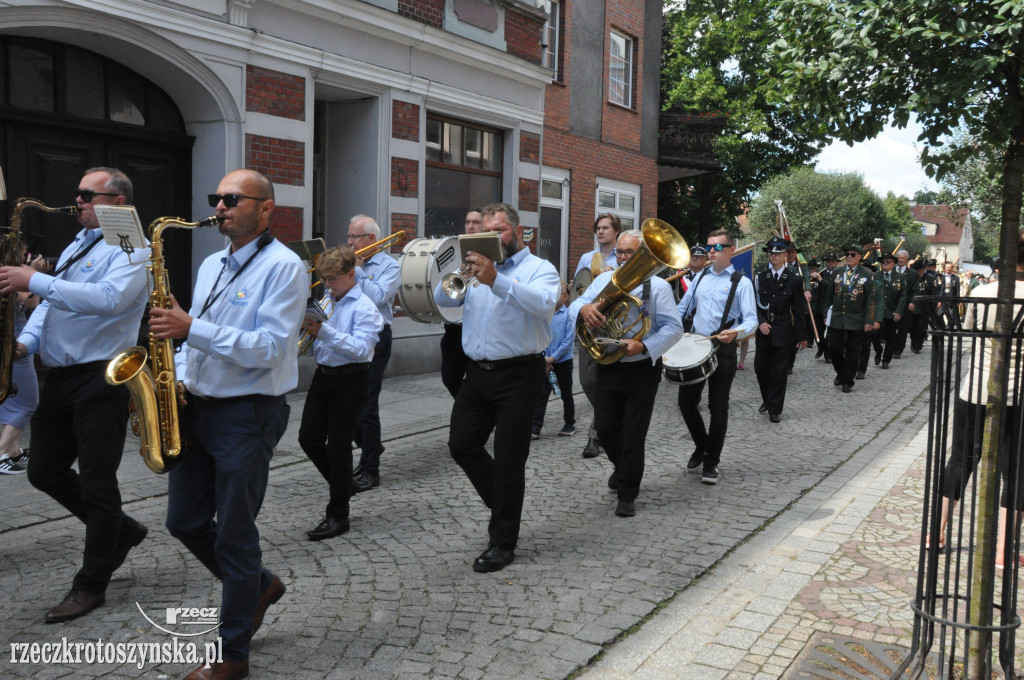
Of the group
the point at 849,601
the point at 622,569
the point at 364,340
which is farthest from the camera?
the point at 364,340

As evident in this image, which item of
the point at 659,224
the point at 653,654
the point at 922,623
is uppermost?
the point at 659,224

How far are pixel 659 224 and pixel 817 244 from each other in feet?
163

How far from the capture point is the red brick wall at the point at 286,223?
424 inches

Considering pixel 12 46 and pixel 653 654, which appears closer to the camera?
pixel 653 654

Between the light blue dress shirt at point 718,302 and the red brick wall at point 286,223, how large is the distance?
514cm

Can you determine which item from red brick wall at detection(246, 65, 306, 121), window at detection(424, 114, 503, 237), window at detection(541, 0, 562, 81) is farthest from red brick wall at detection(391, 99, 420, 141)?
window at detection(541, 0, 562, 81)

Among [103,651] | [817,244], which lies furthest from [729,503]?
[817,244]

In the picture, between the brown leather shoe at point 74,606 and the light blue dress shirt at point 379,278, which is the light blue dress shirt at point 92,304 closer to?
the brown leather shoe at point 74,606

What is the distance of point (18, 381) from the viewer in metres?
6.76

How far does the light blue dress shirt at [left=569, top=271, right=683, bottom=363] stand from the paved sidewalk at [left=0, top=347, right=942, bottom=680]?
1.13 meters

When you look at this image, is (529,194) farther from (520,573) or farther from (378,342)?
(520,573)

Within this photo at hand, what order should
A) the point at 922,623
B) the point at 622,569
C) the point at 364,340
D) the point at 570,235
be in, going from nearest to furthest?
the point at 922,623
the point at 622,569
the point at 364,340
the point at 570,235

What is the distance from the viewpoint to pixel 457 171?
1396cm

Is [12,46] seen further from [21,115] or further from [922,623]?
[922,623]
